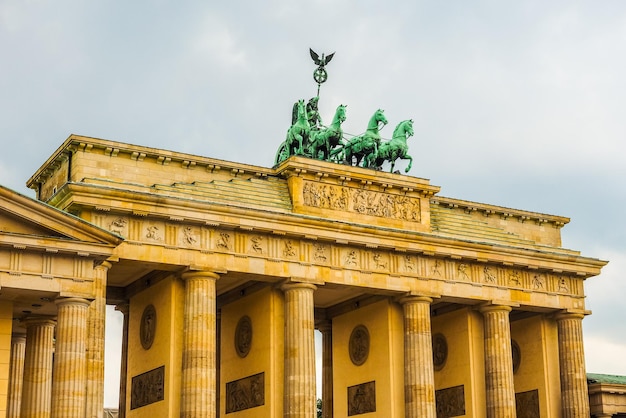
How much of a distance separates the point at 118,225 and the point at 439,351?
1874 cm

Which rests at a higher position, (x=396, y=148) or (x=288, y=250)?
(x=396, y=148)

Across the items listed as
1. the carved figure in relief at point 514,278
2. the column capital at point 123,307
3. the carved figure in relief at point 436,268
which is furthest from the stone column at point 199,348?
the carved figure in relief at point 514,278

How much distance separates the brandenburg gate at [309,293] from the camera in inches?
1626

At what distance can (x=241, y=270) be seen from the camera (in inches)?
1683

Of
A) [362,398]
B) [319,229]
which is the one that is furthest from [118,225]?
[362,398]

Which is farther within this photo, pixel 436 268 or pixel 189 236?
pixel 436 268

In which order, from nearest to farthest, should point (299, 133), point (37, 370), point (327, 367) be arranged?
1. point (37, 370)
2. point (299, 133)
3. point (327, 367)

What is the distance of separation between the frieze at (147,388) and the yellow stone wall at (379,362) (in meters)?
10.4

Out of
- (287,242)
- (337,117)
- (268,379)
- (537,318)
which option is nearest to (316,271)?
(287,242)

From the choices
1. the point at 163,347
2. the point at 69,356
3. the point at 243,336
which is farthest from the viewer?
the point at 243,336

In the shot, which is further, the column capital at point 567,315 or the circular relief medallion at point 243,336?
the column capital at point 567,315

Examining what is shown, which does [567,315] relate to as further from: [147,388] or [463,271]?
[147,388]

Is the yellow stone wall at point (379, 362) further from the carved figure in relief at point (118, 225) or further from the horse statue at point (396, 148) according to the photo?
the carved figure in relief at point (118, 225)

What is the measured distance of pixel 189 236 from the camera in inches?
1660
